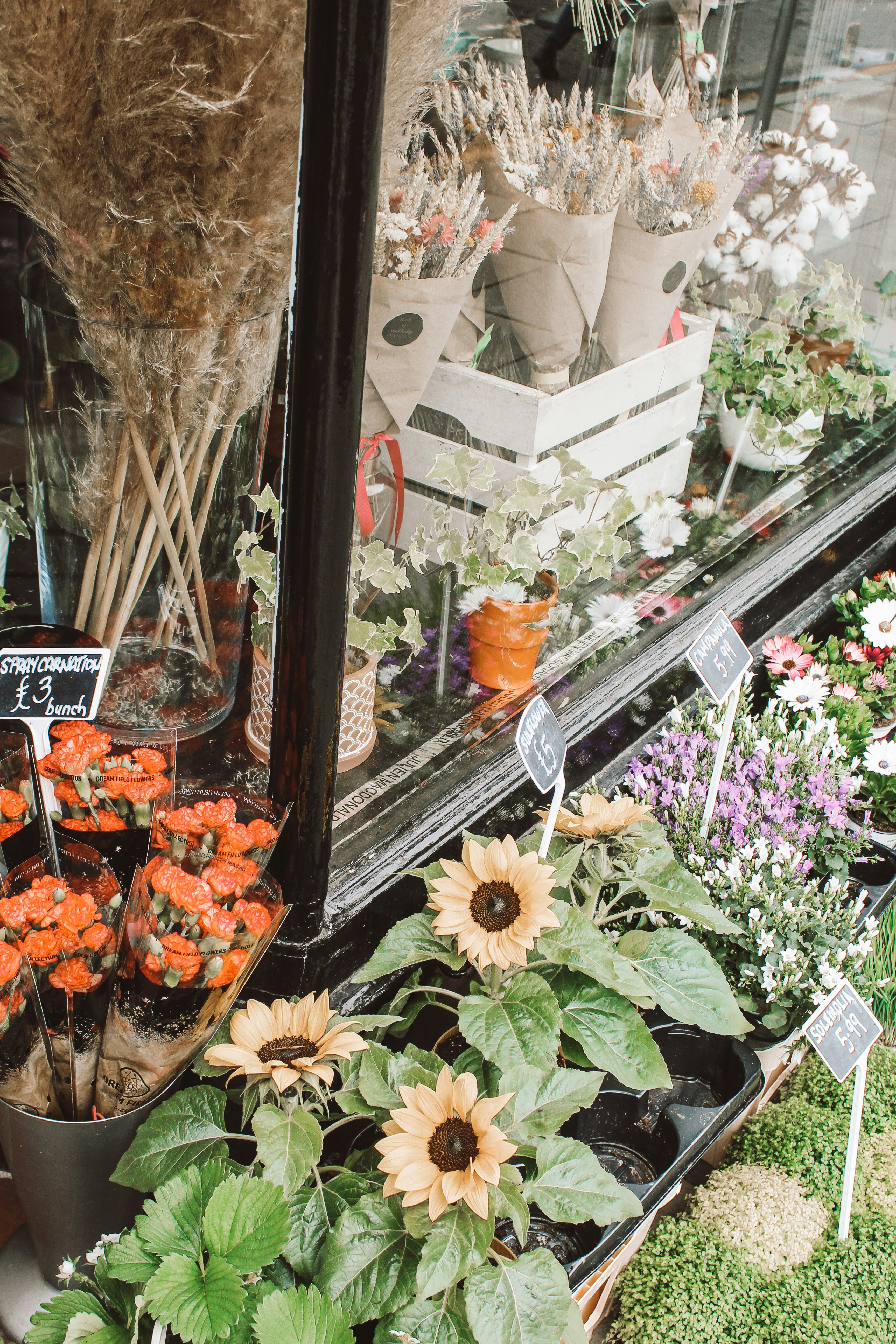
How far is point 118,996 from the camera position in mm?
1249

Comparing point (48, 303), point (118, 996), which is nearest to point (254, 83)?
point (48, 303)

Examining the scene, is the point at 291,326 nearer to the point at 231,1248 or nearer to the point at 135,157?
the point at 135,157

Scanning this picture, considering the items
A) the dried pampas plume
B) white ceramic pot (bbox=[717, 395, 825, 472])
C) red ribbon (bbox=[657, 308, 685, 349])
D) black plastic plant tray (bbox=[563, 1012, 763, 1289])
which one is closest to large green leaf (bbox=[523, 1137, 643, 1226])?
black plastic plant tray (bbox=[563, 1012, 763, 1289])

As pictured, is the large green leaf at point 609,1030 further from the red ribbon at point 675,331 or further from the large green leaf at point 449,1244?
the red ribbon at point 675,331

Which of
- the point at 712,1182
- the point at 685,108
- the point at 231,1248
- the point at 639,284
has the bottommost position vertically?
the point at 712,1182

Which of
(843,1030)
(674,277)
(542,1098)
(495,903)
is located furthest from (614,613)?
(542,1098)

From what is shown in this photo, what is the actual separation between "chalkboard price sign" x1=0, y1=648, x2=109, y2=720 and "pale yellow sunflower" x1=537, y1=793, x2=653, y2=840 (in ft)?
2.40

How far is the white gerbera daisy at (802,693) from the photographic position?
259 centimetres

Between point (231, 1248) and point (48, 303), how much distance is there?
3.86 ft

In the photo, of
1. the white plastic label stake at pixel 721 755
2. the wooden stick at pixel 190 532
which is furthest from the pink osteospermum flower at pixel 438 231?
the white plastic label stake at pixel 721 755

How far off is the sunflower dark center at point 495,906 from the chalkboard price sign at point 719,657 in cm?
61

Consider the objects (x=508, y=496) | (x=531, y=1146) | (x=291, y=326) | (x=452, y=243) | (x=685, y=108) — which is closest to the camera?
(x=291, y=326)

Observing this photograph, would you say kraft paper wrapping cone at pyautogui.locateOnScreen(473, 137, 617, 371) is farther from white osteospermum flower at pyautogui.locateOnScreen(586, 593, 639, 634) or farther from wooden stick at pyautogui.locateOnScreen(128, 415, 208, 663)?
wooden stick at pyautogui.locateOnScreen(128, 415, 208, 663)

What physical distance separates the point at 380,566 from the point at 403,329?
408 mm
